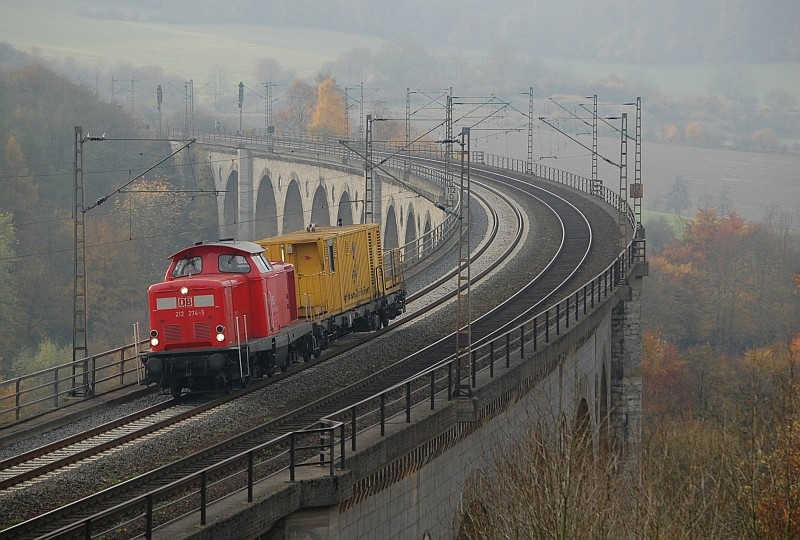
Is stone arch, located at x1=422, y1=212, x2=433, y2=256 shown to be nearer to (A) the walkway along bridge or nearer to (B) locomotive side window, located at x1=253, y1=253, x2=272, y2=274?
(A) the walkway along bridge

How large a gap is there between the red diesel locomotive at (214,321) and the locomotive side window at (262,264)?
0.02 meters

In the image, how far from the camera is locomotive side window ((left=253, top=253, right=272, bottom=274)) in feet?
81.7

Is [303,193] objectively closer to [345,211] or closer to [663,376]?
[345,211]

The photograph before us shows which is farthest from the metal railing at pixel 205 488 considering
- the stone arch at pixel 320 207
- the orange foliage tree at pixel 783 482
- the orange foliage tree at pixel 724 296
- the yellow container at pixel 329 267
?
the orange foliage tree at pixel 724 296

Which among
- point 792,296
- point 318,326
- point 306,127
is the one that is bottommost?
point 792,296

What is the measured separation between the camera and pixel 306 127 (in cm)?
17388

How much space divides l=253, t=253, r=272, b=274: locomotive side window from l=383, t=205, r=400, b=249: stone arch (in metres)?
54.7

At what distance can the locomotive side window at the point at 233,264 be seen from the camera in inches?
969

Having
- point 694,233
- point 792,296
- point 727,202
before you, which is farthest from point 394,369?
point 727,202

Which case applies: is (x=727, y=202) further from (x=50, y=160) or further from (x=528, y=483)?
(x=528, y=483)

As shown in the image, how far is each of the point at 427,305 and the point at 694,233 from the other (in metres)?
104

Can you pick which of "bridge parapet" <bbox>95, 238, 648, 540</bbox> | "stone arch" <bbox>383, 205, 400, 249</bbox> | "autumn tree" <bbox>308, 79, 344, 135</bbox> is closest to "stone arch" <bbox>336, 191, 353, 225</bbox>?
"stone arch" <bbox>383, 205, 400, 249</bbox>

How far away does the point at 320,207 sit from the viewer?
3706 inches

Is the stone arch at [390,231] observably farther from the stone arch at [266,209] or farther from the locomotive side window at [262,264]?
the locomotive side window at [262,264]
